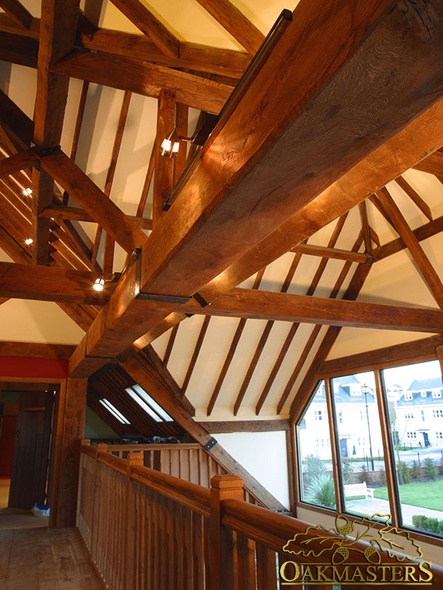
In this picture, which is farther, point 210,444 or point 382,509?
point 210,444

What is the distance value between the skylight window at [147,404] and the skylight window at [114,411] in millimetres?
1526

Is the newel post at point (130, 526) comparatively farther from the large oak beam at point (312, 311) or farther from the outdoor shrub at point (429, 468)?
the outdoor shrub at point (429, 468)

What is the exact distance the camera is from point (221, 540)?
63.9 inches

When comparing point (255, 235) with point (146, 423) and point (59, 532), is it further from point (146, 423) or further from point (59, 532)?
point (146, 423)

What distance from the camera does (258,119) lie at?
1337mm

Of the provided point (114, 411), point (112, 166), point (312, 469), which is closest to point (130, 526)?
point (112, 166)

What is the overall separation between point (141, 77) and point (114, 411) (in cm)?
845

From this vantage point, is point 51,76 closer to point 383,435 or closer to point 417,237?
point 417,237

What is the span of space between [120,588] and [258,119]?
3.15 metres

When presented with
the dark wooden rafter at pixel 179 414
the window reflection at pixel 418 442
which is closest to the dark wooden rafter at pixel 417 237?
the window reflection at pixel 418 442

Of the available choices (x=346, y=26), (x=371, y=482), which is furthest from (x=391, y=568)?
(x=371, y=482)

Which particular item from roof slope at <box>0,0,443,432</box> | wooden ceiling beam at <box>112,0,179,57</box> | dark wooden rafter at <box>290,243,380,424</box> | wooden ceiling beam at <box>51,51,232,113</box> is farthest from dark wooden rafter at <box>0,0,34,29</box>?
dark wooden rafter at <box>290,243,380,424</box>

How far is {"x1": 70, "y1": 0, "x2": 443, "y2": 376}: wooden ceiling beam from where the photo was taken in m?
0.94

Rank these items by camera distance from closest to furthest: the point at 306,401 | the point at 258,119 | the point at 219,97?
the point at 258,119, the point at 219,97, the point at 306,401
